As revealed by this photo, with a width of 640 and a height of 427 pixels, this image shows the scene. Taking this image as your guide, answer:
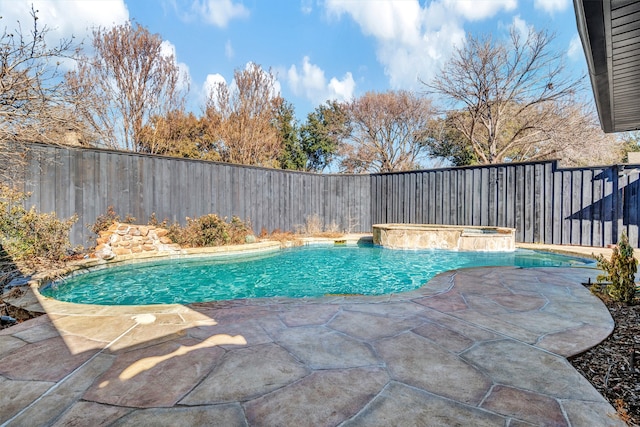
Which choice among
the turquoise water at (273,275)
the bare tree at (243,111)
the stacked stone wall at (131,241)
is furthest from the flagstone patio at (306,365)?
the bare tree at (243,111)

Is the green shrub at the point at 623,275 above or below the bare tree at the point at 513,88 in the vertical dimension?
below

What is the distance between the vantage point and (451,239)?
7223 mm

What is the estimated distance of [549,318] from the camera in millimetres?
2412

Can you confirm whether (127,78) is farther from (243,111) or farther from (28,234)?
(28,234)

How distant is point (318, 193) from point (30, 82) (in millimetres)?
7858

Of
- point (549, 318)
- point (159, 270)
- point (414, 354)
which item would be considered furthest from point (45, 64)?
point (549, 318)

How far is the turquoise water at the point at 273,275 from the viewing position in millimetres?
3971

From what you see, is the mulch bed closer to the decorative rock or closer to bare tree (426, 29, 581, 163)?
the decorative rock

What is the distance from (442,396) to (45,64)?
4.79 metres

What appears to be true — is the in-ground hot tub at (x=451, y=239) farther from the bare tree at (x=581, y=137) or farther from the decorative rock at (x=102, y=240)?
the bare tree at (x=581, y=137)

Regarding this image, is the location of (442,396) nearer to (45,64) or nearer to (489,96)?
(45,64)

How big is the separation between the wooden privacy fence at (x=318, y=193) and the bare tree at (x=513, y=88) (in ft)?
16.4

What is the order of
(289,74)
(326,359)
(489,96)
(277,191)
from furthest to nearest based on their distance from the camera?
(289,74) < (489,96) < (277,191) < (326,359)

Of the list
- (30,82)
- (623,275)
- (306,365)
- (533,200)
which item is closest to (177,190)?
(30,82)
